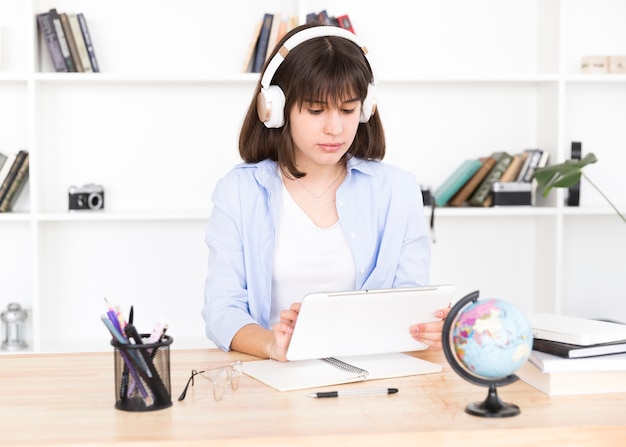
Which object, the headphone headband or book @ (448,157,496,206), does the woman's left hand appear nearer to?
the headphone headband

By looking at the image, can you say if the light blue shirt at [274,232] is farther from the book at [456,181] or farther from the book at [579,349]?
the book at [456,181]

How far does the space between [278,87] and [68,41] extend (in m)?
1.53

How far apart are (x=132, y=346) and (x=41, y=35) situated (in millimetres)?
2247

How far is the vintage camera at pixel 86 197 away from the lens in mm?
3342

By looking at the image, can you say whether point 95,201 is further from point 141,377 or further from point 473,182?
point 141,377

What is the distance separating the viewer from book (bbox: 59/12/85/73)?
325 cm

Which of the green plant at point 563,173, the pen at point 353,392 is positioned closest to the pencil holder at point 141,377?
the pen at point 353,392

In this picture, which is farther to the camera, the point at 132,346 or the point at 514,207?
the point at 514,207

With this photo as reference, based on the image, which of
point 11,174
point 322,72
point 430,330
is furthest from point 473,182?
point 430,330

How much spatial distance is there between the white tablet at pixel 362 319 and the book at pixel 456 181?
179 centimetres

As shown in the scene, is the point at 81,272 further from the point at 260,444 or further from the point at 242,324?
the point at 260,444

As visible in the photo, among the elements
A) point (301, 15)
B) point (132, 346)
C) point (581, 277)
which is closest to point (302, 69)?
point (132, 346)

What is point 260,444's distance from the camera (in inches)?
49.1

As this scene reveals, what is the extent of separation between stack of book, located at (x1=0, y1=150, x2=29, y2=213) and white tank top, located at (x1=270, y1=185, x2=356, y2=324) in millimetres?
1524
